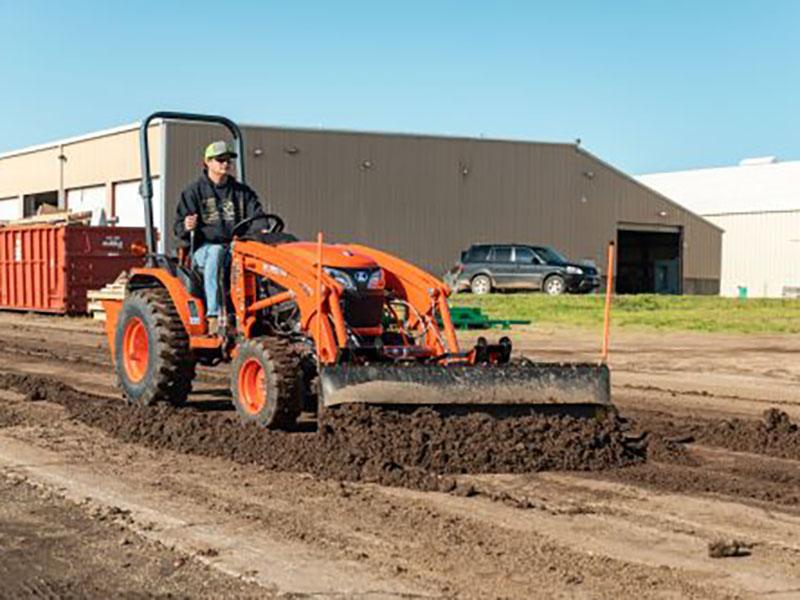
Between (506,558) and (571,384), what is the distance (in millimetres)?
2933

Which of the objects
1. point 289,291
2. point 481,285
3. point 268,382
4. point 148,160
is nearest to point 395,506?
point 268,382

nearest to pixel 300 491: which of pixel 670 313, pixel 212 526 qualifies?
pixel 212 526

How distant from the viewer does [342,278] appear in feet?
28.7

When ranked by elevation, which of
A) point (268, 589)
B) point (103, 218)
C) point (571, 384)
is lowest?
point (268, 589)

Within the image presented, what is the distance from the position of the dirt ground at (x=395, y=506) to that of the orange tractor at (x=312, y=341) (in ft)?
0.78

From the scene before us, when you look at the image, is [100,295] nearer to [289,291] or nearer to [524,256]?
[524,256]

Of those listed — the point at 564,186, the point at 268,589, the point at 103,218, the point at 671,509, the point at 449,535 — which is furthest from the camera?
the point at 564,186

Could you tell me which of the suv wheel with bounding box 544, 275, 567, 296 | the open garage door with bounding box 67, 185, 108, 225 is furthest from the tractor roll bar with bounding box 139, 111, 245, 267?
the open garage door with bounding box 67, 185, 108, 225

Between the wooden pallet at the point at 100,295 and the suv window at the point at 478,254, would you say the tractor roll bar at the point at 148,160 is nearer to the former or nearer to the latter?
the wooden pallet at the point at 100,295

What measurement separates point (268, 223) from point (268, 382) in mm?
1774

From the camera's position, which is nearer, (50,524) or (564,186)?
(50,524)

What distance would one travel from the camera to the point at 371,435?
25.0ft

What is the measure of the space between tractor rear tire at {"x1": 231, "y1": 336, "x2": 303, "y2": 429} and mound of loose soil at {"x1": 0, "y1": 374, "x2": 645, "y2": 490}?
0.13m

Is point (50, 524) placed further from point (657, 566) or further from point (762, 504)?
point (762, 504)
